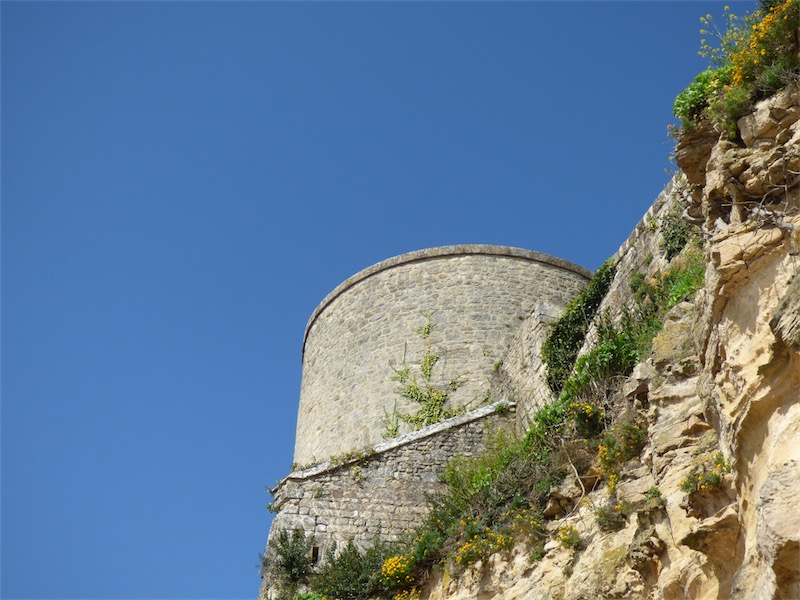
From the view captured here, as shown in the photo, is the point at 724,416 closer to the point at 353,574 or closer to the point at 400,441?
the point at 353,574

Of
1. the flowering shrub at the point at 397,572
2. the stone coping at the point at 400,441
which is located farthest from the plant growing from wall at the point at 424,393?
the flowering shrub at the point at 397,572

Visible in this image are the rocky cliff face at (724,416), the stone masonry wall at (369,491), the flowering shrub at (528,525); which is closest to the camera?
the rocky cliff face at (724,416)

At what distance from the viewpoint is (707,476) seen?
5957mm

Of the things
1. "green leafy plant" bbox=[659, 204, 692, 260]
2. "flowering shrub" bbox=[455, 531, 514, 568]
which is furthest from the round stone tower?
"flowering shrub" bbox=[455, 531, 514, 568]

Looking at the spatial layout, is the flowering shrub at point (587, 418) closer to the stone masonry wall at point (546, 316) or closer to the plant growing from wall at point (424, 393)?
the stone masonry wall at point (546, 316)

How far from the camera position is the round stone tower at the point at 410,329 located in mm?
15477

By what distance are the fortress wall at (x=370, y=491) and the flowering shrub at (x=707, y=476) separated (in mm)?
6317

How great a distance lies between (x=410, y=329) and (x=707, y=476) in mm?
10300

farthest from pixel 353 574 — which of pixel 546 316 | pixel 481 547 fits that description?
pixel 546 316

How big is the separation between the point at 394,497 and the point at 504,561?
3.49 metres

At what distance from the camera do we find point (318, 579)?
1112 cm

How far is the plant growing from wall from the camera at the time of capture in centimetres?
1498

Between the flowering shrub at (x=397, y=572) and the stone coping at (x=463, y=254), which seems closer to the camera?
the flowering shrub at (x=397, y=572)

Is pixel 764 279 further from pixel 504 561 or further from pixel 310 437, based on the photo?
pixel 310 437
